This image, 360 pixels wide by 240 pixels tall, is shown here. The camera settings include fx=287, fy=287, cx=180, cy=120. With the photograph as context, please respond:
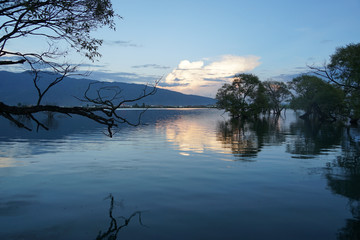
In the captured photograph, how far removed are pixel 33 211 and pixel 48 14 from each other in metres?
7.38

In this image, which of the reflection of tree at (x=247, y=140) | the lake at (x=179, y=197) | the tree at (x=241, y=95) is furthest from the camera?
the tree at (x=241, y=95)

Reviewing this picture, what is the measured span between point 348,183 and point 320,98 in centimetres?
8002

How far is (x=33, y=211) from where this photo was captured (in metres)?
9.98

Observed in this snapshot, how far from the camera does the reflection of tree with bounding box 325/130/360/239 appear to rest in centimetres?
855

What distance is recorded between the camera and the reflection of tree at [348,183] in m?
8.55

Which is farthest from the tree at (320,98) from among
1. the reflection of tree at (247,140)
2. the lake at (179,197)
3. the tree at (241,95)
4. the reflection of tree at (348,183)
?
the lake at (179,197)

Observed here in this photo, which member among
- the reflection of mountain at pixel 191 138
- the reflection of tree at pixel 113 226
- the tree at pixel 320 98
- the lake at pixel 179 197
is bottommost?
the reflection of tree at pixel 113 226

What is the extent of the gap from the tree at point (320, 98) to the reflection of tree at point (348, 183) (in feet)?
216

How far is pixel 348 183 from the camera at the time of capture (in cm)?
1384

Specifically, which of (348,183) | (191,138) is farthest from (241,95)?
(348,183)

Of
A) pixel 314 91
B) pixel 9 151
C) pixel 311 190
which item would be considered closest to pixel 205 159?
pixel 311 190

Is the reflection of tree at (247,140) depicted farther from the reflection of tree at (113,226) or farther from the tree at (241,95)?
the tree at (241,95)

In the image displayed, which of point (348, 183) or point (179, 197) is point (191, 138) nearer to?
point (348, 183)

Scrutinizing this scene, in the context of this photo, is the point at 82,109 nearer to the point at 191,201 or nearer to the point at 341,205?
the point at 191,201
